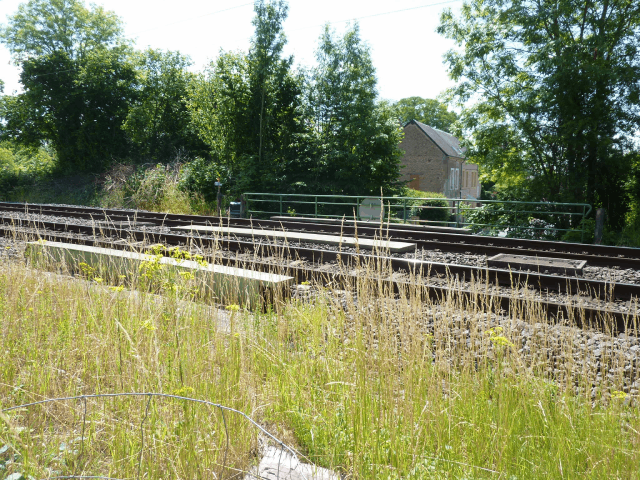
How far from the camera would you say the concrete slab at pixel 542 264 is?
710cm

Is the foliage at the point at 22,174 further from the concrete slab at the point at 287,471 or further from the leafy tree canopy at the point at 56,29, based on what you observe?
the concrete slab at the point at 287,471

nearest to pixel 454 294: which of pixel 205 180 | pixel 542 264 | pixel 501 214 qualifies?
pixel 542 264

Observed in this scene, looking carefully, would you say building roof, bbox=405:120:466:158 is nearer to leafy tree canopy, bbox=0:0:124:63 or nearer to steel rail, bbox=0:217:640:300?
leafy tree canopy, bbox=0:0:124:63

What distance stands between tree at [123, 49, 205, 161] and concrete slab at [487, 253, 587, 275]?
24.4m

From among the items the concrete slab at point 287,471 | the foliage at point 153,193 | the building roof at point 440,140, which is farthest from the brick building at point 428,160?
the concrete slab at point 287,471

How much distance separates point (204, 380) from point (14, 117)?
3606 centimetres

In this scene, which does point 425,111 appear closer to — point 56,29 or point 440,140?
point 440,140

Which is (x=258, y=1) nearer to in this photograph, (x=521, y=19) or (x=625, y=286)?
(x=521, y=19)

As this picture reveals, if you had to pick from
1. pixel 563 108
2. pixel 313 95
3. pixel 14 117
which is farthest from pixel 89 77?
pixel 563 108

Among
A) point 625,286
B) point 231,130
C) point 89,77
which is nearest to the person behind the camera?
point 625,286

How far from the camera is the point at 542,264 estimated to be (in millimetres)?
7367

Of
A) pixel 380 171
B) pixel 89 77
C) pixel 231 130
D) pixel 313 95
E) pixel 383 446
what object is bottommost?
pixel 383 446

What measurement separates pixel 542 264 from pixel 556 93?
31.9 feet

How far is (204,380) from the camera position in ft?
9.23
